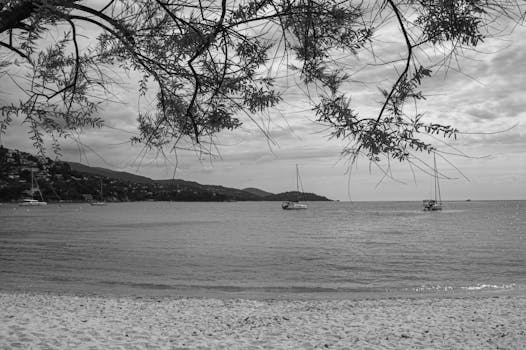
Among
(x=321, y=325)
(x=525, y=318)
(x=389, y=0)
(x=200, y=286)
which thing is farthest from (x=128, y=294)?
(x=389, y=0)

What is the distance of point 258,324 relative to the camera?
508 inches

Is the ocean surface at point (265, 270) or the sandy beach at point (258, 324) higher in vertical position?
the sandy beach at point (258, 324)

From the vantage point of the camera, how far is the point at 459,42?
295 cm

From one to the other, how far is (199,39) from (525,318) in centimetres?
1422

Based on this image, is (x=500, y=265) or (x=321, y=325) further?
(x=500, y=265)

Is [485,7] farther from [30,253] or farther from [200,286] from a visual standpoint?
[30,253]

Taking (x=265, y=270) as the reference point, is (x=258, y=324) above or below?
above

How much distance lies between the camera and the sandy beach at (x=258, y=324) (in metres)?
10.6

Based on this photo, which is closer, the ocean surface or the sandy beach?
the sandy beach

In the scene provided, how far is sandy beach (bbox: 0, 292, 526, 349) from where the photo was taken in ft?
34.8

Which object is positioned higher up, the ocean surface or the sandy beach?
the sandy beach

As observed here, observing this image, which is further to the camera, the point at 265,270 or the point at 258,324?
the point at 265,270

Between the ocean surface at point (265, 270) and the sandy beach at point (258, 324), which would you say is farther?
the ocean surface at point (265, 270)

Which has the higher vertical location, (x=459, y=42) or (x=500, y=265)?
(x=459, y=42)
